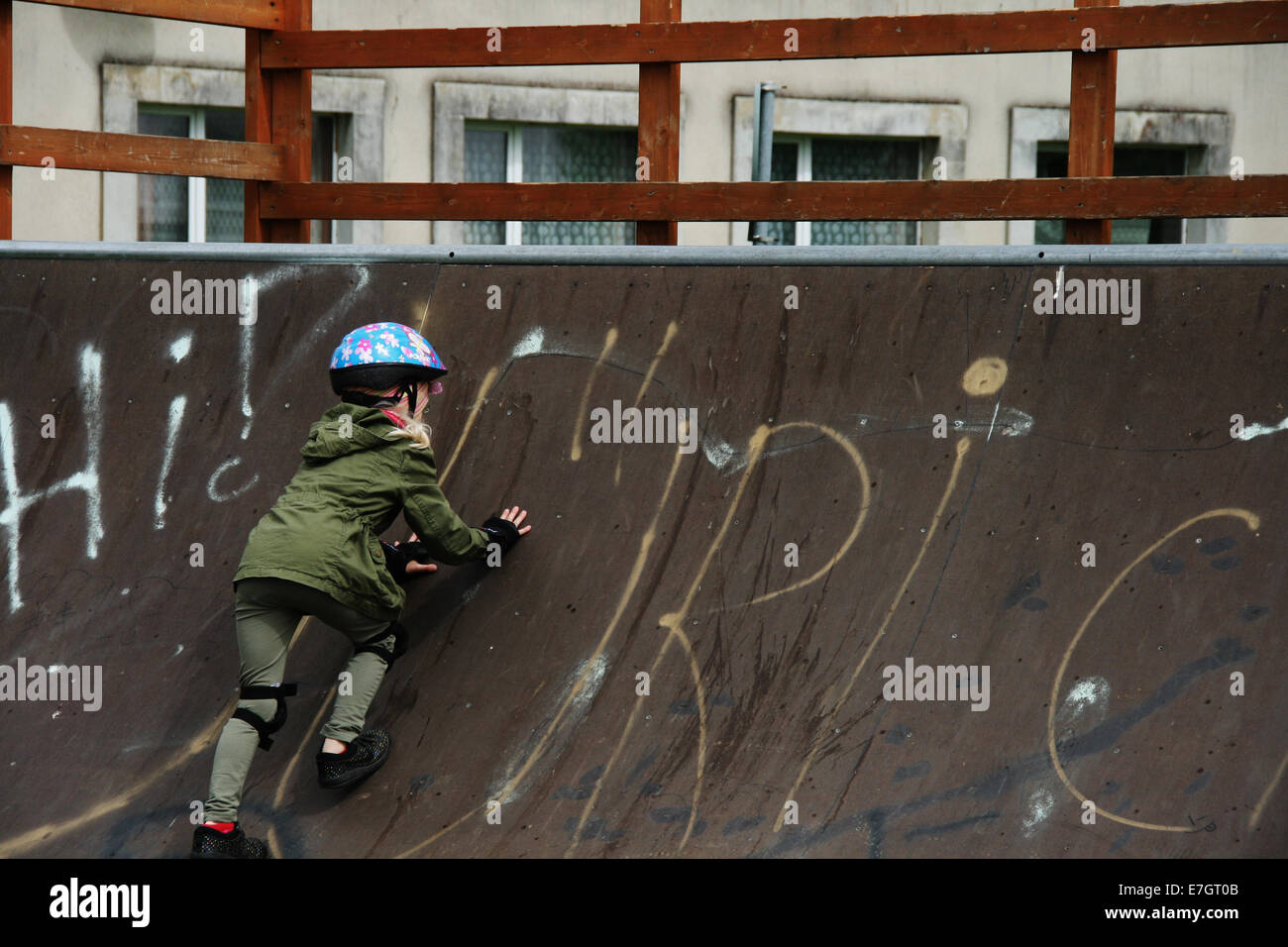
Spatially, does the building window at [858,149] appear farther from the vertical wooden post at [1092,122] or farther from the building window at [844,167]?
the vertical wooden post at [1092,122]

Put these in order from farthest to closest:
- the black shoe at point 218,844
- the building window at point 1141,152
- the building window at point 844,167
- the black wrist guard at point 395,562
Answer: the building window at point 1141,152 → the building window at point 844,167 → the black wrist guard at point 395,562 → the black shoe at point 218,844

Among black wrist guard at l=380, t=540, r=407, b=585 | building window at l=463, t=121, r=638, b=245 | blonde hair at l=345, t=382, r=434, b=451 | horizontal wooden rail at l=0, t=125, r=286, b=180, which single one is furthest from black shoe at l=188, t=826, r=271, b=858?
building window at l=463, t=121, r=638, b=245

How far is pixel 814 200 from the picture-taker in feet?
17.8

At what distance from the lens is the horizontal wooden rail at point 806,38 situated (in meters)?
5.14

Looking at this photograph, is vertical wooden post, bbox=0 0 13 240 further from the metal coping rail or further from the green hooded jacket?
the green hooded jacket

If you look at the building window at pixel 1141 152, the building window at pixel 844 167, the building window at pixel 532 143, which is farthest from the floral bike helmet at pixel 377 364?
the building window at pixel 1141 152

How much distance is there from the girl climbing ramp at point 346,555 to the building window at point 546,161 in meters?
5.85

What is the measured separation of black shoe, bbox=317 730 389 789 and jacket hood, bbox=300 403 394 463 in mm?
852

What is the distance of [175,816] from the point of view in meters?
4.31

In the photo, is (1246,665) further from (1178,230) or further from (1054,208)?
(1178,230)

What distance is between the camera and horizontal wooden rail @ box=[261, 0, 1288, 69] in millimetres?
5145

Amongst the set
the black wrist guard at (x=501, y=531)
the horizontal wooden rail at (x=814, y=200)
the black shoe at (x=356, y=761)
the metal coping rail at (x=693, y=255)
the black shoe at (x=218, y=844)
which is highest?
the horizontal wooden rail at (x=814, y=200)

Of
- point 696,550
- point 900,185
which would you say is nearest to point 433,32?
point 900,185

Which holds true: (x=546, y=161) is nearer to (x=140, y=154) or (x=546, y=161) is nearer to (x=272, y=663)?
(x=140, y=154)
